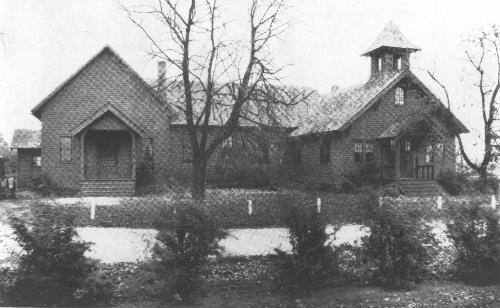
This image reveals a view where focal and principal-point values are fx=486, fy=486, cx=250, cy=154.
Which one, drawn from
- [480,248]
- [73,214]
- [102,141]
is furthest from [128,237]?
[102,141]

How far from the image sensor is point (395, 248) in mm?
8953

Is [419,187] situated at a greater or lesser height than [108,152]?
lesser

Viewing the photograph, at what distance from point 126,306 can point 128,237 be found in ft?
19.2

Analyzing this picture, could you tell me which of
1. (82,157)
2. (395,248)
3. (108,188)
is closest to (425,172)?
(108,188)

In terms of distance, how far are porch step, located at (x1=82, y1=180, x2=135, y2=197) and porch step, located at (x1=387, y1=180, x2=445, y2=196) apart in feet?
48.0

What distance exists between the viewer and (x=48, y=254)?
25.1ft

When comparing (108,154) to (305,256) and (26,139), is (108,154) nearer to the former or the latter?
(26,139)

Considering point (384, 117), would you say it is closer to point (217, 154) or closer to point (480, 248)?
point (217, 154)

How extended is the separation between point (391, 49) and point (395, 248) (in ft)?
79.4

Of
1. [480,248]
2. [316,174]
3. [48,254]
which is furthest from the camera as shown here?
[316,174]

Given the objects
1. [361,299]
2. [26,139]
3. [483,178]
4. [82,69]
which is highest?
[82,69]

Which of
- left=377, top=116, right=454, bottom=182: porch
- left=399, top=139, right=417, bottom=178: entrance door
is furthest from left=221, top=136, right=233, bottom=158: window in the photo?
left=399, top=139, right=417, bottom=178: entrance door

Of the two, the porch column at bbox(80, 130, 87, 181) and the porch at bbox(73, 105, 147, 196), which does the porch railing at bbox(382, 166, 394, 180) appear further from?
the porch column at bbox(80, 130, 87, 181)

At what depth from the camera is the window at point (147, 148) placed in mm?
29822
